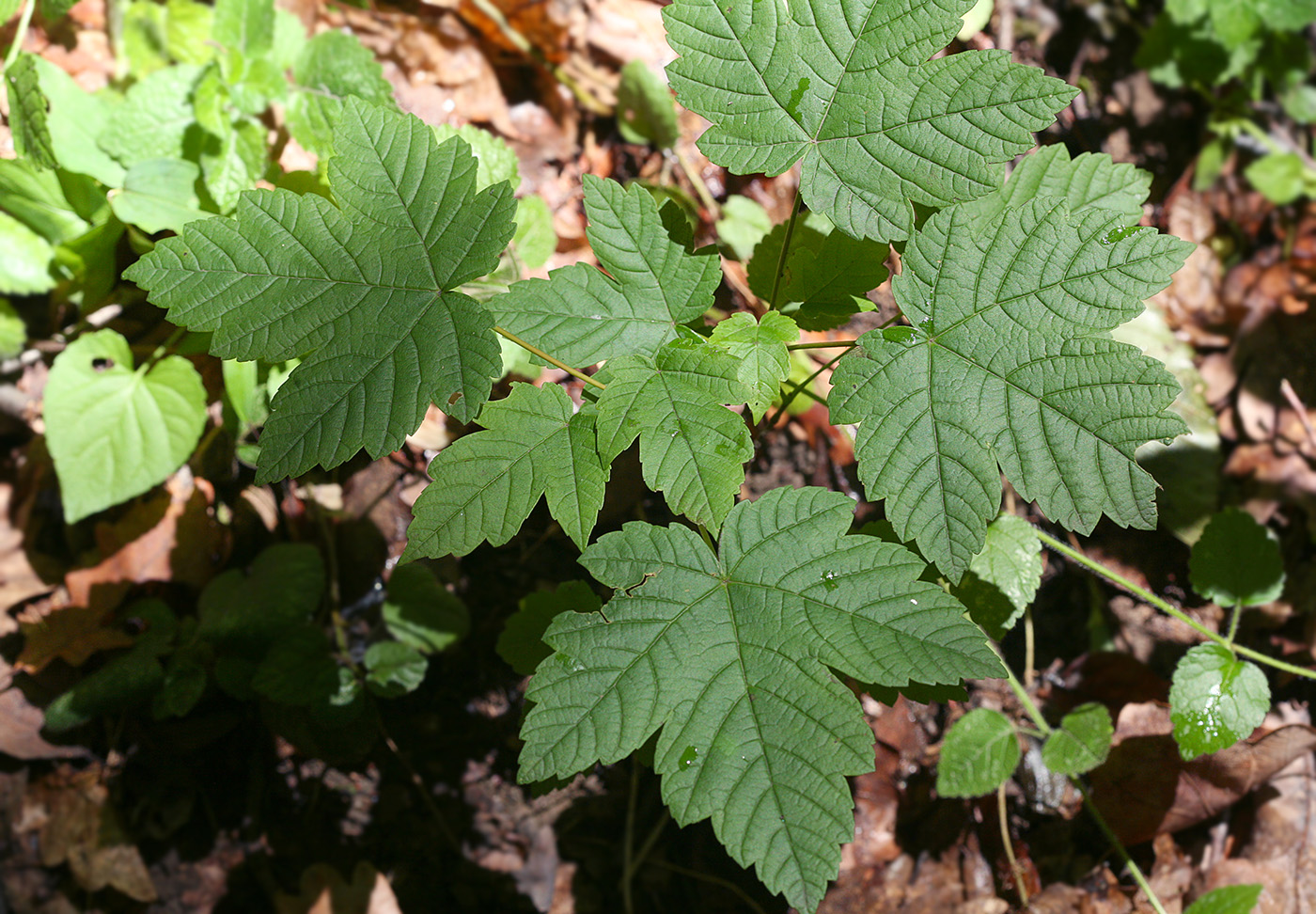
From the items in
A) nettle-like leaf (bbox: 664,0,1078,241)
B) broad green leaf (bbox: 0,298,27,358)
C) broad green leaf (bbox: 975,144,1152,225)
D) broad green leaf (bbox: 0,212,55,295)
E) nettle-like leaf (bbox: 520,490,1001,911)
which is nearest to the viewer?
nettle-like leaf (bbox: 520,490,1001,911)

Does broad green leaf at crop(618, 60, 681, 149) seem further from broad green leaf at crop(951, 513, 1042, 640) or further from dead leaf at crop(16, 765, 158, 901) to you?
dead leaf at crop(16, 765, 158, 901)

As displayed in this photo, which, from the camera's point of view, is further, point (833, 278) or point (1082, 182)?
point (1082, 182)

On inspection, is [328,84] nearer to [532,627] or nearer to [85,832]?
[532,627]

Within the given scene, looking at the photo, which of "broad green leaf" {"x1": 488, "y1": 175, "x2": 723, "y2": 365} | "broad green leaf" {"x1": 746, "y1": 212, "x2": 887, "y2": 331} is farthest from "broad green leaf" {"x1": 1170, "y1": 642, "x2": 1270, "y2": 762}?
"broad green leaf" {"x1": 488, "y1": 175, "x2": 723, "y2": 365}

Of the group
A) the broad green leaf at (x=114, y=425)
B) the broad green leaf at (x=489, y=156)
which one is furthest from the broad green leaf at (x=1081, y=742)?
the broad green leaf at (x=114, y=425)

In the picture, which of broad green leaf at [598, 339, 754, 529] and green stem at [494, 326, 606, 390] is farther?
green stem at [494, 326, 606, 390]

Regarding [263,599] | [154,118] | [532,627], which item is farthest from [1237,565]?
[154,118]

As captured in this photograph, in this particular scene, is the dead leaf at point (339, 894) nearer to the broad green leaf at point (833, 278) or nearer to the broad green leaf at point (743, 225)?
the broad green leaf at point (833, 278)
